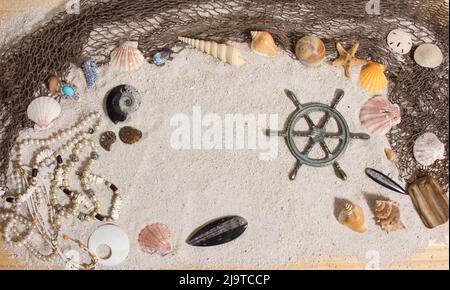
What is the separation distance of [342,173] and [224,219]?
46 centimetres

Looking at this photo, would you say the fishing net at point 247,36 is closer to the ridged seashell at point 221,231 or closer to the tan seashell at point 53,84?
the tan seashell at point 53,84

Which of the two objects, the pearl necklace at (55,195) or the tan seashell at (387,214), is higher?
the pearl necklace at (55,195)

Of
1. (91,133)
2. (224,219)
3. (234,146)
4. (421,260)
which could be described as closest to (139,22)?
(91,133)

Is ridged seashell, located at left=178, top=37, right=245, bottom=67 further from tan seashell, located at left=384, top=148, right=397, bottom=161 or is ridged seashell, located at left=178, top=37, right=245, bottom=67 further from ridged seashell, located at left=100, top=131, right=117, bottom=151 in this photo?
tan seashell, located at left=384, top=148, right=397, bottom=161

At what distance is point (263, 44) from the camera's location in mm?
2008

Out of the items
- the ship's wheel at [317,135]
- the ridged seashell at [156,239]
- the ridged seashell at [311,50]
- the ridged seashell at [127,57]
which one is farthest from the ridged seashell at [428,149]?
the ridged seashell at [127,57]

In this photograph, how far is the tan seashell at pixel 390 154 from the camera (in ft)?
6.69

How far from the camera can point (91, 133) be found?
206 cm

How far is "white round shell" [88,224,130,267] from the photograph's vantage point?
6.64 feet

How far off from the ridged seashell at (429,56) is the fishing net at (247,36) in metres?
0.02

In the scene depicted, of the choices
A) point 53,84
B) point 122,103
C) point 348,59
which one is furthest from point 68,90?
point 348,59

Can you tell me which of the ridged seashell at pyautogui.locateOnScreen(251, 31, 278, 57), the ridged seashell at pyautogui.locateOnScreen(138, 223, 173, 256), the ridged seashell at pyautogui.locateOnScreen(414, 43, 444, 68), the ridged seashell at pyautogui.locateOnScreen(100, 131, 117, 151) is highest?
the ridged seashell at pyautogui.locateOnScreen(251, 31, 278, 57)

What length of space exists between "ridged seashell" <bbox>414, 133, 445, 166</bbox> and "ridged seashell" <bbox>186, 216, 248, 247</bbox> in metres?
0.68

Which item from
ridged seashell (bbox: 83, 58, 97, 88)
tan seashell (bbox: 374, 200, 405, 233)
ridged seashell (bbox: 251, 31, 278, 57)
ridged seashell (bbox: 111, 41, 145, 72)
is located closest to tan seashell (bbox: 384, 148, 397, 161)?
tan seashell (bbox: 374, 200, 405, 233)
